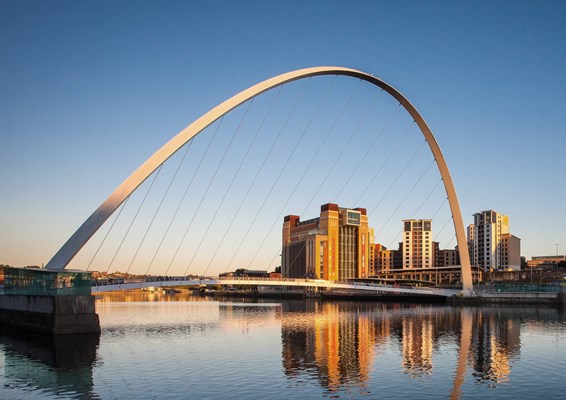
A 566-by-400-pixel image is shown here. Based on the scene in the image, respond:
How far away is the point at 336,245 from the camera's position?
18050cm

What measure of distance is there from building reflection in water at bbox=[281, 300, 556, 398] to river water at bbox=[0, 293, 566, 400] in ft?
0.18

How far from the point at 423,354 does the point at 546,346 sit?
8023 millimetres

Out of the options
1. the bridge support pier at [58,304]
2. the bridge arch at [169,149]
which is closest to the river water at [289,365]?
the bridge support pier at [58,304]

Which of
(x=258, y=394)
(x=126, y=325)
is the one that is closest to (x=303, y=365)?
(x=258, y=394)

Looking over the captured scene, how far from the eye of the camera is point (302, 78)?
146ft

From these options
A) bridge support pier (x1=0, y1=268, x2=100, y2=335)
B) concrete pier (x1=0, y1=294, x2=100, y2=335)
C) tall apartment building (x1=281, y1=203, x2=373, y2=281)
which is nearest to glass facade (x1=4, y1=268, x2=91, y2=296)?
bridge support pier (x1=0, y1=268, x2=100, y2=335)

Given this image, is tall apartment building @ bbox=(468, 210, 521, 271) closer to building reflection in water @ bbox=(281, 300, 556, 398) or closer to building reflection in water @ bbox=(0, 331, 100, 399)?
building reflection in water @ bbox=(281, 300, 556, 398)

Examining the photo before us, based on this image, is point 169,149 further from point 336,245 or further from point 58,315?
point 336,245

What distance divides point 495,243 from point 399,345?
540ft

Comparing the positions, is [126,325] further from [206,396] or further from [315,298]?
[315,298]

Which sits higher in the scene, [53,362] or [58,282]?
[58,282]

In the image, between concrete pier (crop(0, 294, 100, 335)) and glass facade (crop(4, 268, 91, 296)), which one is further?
glass facade (crop(4, 268, 91, 296))

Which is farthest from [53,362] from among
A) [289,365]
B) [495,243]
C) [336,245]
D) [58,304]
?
[495,243]

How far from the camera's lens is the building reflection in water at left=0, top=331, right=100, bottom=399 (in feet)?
68.8
